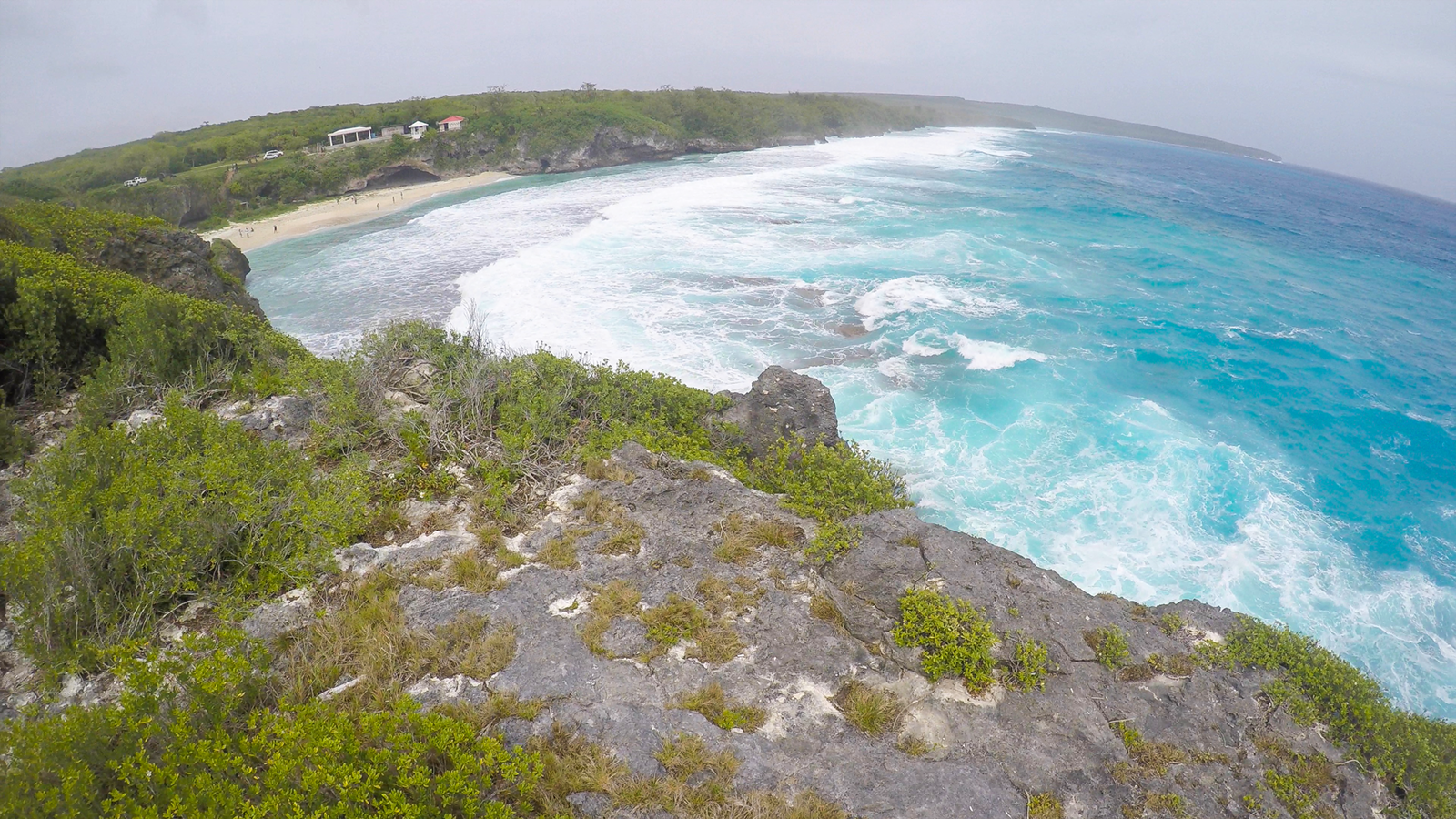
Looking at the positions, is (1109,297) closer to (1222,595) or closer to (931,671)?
(1222,595)

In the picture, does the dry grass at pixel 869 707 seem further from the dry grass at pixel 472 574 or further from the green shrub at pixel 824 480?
the dry grass at pixel 472 574

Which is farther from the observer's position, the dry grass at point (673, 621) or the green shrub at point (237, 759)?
the dry grass at point (673, 621)

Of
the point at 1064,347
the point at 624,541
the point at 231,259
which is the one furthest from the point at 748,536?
the point at 231,259

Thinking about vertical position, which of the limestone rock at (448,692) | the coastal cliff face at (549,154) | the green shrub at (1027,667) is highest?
the coastal cliff face at (549,154)

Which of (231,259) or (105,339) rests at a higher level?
(231,259)

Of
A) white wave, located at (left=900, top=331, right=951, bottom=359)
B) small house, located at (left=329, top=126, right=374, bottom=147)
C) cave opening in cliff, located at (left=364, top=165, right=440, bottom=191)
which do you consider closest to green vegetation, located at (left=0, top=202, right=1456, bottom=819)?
white wave, located at (left=900, top=331, right=951, bottom=359)

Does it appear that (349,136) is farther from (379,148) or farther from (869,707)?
(869,707)

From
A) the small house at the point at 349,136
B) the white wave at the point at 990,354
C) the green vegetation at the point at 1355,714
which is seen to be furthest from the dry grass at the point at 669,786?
the small house at the point at 349,136

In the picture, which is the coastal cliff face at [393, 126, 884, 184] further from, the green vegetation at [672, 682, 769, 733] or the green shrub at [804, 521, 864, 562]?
the green vegetation at [672, 682, 769, 733]
